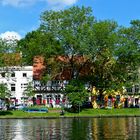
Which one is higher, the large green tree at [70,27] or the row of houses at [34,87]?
the large green tree at [70,27]

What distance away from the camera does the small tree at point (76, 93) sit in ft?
327

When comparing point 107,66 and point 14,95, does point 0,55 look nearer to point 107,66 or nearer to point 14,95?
point 107,66

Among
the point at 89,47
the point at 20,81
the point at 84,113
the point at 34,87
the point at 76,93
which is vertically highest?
the point at 89,47

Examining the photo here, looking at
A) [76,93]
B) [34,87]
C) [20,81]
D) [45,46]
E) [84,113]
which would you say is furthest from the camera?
[20,81]

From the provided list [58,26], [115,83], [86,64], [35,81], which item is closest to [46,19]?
[58,26]

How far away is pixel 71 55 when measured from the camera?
103 m

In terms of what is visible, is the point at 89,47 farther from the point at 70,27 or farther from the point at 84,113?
the point at 84,113

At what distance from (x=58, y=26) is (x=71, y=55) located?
6241mm

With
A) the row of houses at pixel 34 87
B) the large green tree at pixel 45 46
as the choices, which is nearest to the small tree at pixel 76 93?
the large green tree at pixel 45 46

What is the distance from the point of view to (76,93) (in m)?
99.9

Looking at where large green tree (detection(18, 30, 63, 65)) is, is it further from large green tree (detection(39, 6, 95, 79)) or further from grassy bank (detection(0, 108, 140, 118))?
grassy bank (detection(0, 108, 140, 118))

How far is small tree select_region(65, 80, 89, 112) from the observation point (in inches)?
3925

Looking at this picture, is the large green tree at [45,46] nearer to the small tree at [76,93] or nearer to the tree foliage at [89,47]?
the tree foliage at [89,47]

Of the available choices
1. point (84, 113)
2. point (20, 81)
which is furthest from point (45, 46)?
point (20, 81)
